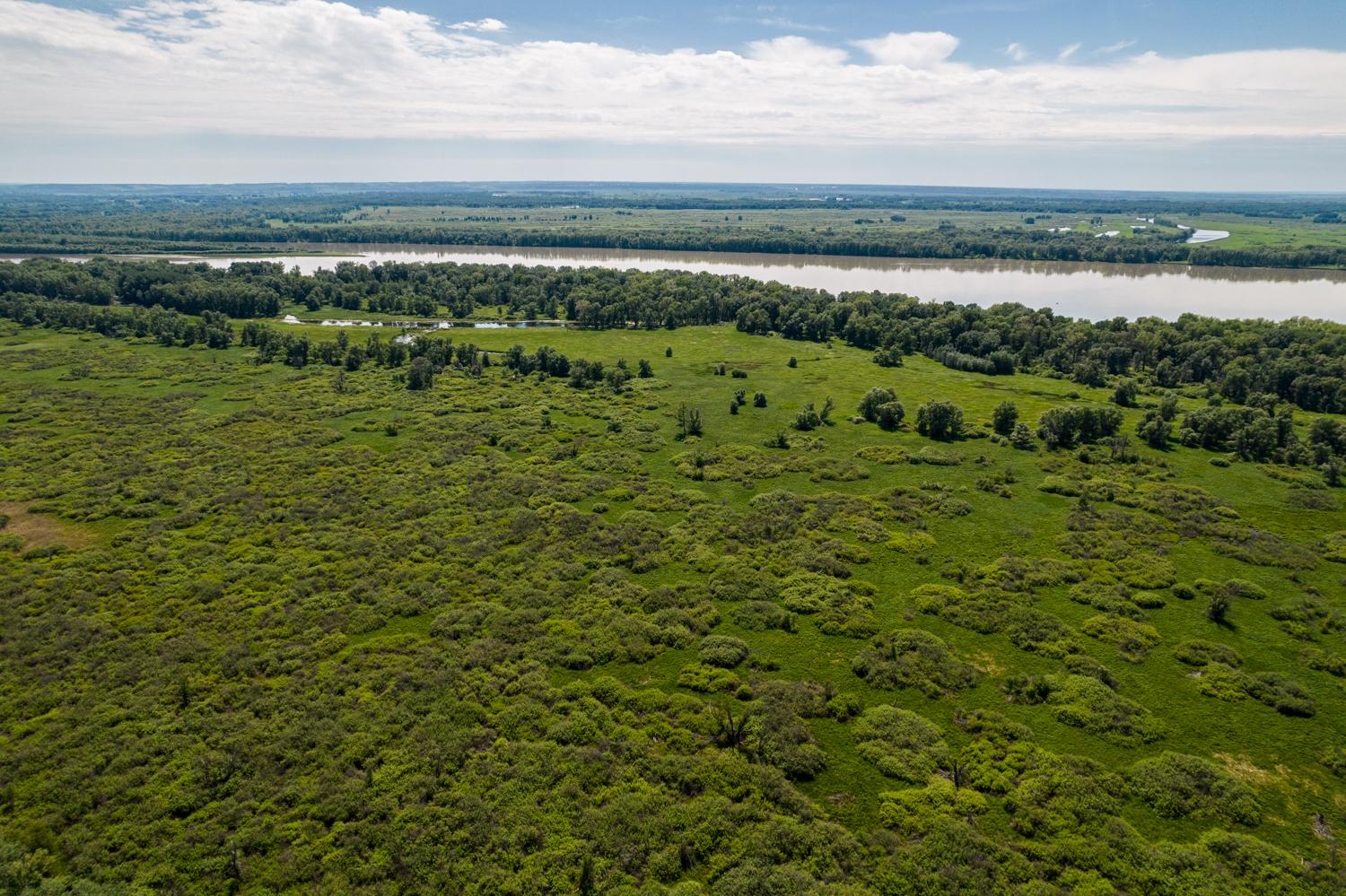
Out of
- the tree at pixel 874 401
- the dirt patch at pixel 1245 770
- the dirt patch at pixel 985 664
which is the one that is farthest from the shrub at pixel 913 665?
the tree at pixel 874 401

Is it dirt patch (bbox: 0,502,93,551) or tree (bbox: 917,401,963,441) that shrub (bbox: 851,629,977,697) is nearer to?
tree (bbox: 917,401,963,441)

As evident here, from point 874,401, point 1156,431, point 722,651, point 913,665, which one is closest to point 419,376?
point 874,401

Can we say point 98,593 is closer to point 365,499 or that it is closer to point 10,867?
point 365,499

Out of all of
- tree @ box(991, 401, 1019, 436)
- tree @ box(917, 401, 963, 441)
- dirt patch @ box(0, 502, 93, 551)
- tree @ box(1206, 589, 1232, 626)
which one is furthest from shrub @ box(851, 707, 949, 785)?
dirt patch @ box(0, 502, 93, 551)

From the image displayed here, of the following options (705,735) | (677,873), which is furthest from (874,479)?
(677,873)

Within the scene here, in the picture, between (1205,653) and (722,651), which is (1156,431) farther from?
(722,651)

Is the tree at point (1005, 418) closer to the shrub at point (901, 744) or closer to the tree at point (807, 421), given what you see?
the tree at point (807, 421)
